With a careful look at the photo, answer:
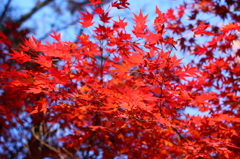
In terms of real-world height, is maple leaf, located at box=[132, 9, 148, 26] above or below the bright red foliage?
above

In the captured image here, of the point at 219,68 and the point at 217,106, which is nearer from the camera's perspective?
the point at 219,68

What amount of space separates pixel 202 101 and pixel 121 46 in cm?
114

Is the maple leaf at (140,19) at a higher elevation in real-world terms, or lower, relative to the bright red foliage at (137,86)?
higher

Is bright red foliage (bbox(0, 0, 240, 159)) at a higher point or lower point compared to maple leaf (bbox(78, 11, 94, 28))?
lower

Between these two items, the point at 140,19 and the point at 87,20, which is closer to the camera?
the point at 140,19

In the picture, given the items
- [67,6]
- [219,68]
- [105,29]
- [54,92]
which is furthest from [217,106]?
[67,6]

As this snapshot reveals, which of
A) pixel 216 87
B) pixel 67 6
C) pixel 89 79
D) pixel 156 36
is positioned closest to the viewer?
pixel 156 36

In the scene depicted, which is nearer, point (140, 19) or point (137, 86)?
point (140, 19)

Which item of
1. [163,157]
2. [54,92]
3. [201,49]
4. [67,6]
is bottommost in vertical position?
[163,157]

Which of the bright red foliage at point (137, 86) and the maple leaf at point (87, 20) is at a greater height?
the maple leaf at point (87, 20)

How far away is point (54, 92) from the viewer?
2.30 meters

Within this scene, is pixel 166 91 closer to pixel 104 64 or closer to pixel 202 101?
pixel 202 101

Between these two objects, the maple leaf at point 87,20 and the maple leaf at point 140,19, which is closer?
the maple leaf at point 140,19

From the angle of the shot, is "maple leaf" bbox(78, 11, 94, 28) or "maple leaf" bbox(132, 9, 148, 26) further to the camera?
"maple leaf" bbox(78, 11, 94, 28)
